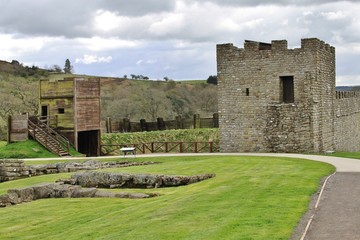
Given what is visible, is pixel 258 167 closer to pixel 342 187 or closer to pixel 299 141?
pixel 342 187

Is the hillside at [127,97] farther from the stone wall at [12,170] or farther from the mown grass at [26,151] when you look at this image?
the stone wall at [12,170]

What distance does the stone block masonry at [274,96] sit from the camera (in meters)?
35.5

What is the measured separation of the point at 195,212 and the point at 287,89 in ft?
72.8

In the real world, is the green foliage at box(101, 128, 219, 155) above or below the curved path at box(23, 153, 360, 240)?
above

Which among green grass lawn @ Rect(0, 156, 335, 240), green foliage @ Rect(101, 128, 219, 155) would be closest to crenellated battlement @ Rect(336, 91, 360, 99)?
green foliage @ Rect(101, 128, 219, 155)

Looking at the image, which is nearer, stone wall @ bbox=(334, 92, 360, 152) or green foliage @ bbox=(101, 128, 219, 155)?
stone wall @ bbox=(334, 92, 360, 152)

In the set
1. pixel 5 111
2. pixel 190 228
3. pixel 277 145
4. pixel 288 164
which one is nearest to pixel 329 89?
pixel 277 145

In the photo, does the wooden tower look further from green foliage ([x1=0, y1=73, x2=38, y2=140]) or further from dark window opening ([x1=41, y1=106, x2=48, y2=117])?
green foliage ([x1=0, y1=73, x2=38, y2=140])

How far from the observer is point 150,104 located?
8531cm

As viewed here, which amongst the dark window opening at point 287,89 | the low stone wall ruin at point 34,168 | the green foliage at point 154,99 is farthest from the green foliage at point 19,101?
the dark window opening at point 287,89

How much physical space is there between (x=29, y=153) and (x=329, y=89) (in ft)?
67.4

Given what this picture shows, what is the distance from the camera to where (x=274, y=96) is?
36062 mm

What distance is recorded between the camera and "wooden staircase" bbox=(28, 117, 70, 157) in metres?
42.0

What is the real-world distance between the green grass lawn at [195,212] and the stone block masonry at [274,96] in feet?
33.9
